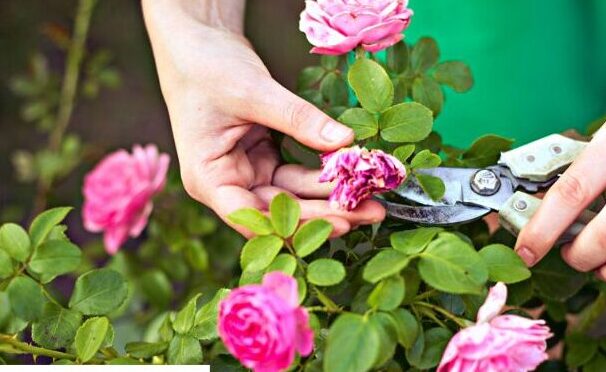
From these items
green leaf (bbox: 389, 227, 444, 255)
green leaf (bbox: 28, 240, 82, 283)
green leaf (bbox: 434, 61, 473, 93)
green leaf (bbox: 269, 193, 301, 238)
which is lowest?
green leaf (bbox: 28, 240, 82, 283)

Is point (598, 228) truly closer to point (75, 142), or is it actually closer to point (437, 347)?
point (437, 347)

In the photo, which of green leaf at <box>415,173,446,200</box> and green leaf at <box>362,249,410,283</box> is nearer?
green leaf at <box>362,249,410,283</box>

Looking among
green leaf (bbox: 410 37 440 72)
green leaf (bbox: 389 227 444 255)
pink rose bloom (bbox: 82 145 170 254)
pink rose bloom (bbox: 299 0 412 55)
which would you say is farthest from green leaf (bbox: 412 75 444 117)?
pink rose bloom (bbox: 82 145 170 254)

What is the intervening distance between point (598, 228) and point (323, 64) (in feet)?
1.20

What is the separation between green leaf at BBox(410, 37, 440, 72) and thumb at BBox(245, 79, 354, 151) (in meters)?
0.18

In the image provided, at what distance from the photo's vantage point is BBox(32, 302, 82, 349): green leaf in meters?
0.78

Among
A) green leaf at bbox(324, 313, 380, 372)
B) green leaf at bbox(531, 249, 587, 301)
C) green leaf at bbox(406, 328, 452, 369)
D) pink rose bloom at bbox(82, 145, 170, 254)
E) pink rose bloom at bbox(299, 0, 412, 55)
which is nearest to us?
green leaf at bbox(324, 313, 380, 372)

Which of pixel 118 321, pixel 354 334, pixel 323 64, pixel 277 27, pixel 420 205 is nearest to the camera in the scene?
pixel 354 334

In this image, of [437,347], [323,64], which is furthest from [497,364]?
[323,64]

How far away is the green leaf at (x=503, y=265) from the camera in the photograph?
712 mm

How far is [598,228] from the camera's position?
787 millimetres

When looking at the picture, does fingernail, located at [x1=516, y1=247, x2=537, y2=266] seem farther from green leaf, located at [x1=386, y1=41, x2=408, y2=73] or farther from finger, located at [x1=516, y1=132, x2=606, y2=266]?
green leaf, located at [x1=386, y1=41, x2=408, y2=73]

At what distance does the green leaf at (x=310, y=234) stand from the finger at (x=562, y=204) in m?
0.21

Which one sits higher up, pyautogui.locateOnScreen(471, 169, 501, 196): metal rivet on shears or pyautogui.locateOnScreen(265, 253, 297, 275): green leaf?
pyautogui.locateOnScreen(265, 253, 297, 275): green leaf
